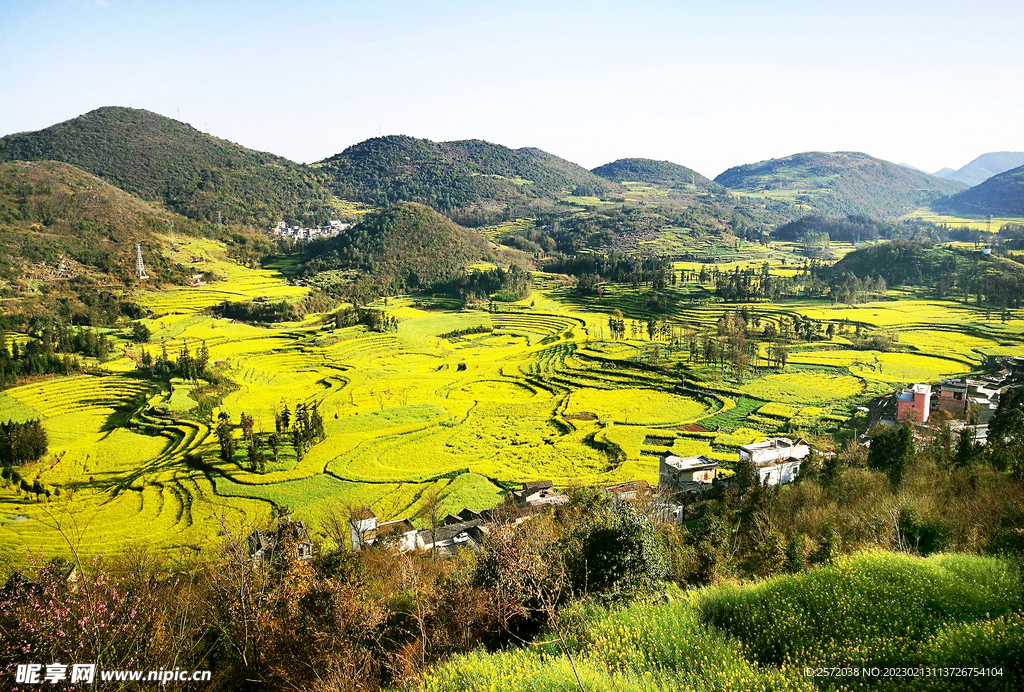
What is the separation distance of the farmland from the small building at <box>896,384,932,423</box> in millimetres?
2840

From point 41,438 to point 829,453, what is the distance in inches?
1523

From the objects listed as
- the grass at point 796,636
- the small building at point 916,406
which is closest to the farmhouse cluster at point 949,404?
the small building at point 916,406

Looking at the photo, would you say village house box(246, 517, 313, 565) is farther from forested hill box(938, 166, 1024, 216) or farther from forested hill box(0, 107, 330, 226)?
forested hill box(938, 166, 1024, 216)

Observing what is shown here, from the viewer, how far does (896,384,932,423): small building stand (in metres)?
31.3

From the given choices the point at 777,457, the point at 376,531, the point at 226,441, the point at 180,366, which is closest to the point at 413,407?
the point at 226,441

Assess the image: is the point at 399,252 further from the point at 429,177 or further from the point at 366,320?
the point at 429,177

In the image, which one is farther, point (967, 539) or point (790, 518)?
point (790, 518)

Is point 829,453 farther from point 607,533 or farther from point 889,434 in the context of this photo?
point 607,533

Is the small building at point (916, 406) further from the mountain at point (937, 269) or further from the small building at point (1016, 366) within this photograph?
the mountain at point (937, 269)

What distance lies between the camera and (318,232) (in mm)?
124875

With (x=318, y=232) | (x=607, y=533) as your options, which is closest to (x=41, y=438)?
(x=607, y=533)

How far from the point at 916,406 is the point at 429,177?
159 m

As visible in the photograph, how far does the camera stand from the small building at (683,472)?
2542cm

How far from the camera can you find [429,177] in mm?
174875
